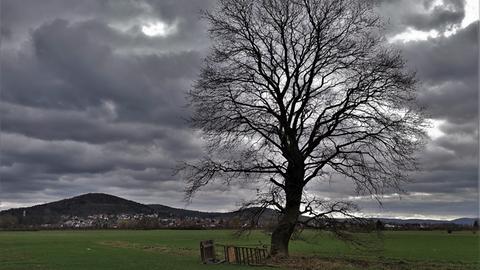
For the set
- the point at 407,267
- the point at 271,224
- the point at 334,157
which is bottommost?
the point at 407,267

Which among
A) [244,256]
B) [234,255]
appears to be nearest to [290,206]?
[244,256]

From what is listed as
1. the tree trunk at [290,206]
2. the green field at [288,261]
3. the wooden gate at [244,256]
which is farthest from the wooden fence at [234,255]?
the tree trunk at [290,206]

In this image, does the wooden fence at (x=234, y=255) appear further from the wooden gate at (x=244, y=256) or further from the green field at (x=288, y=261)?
the green field at (x=288, y=261)

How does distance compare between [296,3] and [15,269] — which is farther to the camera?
[296,3]

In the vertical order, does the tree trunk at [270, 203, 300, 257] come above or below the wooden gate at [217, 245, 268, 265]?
above

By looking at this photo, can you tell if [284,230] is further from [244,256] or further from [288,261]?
[244,256]

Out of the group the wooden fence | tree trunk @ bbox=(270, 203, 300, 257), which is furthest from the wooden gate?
tree trunk @ bbox=(270, 203, 300, 257)

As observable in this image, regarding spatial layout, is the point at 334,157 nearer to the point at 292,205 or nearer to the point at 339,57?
the point at 292,205

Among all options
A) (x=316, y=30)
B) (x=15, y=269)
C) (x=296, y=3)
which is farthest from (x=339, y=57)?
(x=15, y=269)

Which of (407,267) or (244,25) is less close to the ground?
(244,25)

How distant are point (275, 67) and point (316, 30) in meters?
3.50

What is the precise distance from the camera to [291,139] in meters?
32.3

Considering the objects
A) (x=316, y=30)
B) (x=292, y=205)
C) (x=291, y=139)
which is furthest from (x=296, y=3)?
(x=292, y=205)

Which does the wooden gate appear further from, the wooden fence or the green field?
the green field
